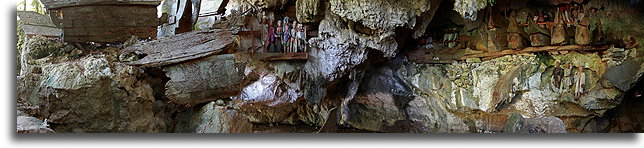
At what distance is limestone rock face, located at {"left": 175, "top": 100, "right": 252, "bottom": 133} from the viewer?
9.99 feet

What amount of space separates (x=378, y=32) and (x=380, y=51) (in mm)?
501

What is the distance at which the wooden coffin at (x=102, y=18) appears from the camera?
3111mm

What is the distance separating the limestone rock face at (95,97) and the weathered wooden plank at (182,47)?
16 centimetres

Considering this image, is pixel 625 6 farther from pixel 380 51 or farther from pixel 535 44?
pixel 380 51

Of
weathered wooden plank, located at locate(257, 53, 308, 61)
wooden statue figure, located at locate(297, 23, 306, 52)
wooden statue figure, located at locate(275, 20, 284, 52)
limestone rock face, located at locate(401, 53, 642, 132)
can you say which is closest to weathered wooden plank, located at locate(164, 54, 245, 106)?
weathered wooden plank, located at locate(257, 53, 308, 61)

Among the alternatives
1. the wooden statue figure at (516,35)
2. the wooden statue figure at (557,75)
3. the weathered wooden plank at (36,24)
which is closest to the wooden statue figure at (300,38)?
the wooden statue figure at (516,35)

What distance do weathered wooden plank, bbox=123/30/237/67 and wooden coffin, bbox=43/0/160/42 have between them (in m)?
0.26

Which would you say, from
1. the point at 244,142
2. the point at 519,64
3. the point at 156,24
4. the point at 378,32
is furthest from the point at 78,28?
the point at 519,64

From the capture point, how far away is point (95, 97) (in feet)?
8.59

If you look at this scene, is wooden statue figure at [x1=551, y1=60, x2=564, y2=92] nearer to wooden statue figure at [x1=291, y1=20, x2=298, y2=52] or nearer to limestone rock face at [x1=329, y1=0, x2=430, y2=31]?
limestone rock face at [x1=329, y1=0, x2=430, y2=31]

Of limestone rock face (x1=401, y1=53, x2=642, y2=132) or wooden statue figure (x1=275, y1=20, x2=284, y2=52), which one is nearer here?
limestone rock face (x1=401, y1=53, x2=642, y2=132)

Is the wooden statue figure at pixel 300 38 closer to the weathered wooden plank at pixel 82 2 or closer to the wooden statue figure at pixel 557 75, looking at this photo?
the weathered wooden plank at pixel 82 2

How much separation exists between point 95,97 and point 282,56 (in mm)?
3565

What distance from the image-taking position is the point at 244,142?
11.3 feet
